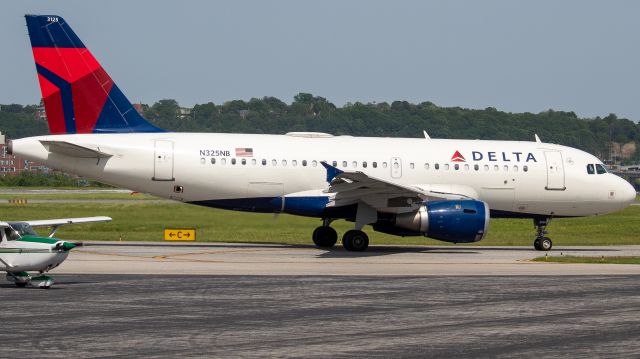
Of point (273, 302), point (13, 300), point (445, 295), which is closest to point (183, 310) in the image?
point (273, 302)

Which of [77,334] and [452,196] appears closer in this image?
[77,334]

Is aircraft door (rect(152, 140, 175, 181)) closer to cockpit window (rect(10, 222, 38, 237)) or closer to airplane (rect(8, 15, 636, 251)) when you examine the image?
airplane (rect(8, 15, 636, 251))

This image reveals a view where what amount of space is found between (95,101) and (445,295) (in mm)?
17724

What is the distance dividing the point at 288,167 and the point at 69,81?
806cm

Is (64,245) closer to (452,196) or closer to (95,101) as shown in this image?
(95,101)

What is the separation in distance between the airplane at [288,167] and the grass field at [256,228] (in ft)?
19.7

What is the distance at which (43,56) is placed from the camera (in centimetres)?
3794

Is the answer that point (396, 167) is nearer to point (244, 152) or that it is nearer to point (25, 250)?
point (244, 152)

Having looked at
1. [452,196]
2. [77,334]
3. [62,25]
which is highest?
[62,25]

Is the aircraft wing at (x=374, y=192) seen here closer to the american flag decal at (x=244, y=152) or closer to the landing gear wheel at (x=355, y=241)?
the landing gear wheel at (x=355, y=241)

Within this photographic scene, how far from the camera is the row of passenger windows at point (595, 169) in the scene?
41.8 metres

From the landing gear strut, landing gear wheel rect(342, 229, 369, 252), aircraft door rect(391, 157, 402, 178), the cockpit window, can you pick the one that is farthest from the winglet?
the cockpit window

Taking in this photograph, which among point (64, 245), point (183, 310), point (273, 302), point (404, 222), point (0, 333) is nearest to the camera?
point (0, 333)

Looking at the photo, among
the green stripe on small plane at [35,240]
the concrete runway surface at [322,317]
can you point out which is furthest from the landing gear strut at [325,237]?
the green stripe on small plane at [35,240]
